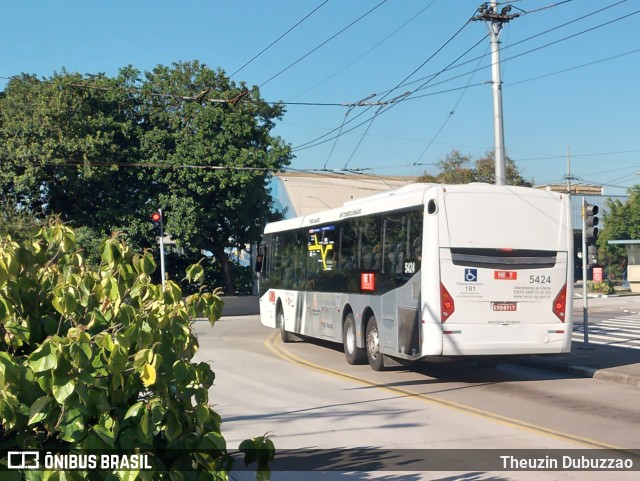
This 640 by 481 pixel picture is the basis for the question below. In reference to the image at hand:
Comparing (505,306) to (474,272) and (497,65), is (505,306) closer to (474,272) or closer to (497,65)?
(474,272)

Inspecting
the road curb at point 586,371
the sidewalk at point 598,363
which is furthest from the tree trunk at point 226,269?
the road curb at point 586,371

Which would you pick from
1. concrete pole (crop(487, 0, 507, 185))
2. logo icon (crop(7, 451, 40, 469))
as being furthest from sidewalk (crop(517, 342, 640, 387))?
logo icon (crop(7, 451, 40, 469))

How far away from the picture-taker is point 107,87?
116ft

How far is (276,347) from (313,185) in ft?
135

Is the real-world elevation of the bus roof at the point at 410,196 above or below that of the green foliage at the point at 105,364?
above

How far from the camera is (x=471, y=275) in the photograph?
45.5 ft

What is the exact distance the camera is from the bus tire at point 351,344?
1720 cm

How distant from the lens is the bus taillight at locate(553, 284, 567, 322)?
14.3 meters

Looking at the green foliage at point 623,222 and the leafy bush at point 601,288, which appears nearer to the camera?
the leafy bush at point 601,288

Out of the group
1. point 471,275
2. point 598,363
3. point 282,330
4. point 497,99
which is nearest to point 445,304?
point 471,275

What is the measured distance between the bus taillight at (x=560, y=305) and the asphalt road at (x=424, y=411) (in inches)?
48.0

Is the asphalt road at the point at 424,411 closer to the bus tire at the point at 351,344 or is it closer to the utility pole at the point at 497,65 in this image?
the bus tire at the point at 351,344

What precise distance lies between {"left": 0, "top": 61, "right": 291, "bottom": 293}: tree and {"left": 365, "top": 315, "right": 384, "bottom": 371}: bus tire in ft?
66.9

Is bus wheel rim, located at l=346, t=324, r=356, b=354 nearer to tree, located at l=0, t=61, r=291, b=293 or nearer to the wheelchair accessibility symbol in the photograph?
the wheelchair accessibility symbol
